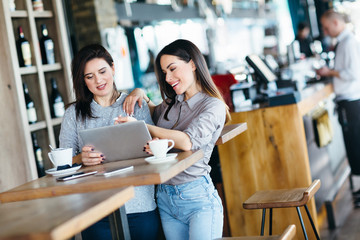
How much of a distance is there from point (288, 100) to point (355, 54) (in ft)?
5.33

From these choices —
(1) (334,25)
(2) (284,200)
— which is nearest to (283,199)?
(2) (284,200)

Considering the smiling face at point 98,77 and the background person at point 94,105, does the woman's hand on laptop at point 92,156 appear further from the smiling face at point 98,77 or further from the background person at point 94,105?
the smiling face at point 98,77

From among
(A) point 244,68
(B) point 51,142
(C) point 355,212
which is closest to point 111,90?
(B) point 51,142

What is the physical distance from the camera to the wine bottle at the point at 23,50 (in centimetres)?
346

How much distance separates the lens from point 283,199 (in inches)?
104

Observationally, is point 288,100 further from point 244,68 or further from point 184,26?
point 184,26

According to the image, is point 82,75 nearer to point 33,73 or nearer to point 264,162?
point 33,73

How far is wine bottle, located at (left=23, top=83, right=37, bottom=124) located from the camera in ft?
11.2

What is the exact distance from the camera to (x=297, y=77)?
512cm

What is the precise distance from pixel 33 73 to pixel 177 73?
149cm

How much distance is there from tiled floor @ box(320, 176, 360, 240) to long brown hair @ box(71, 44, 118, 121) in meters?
2.16

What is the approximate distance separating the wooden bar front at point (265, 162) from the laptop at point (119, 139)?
1.46m

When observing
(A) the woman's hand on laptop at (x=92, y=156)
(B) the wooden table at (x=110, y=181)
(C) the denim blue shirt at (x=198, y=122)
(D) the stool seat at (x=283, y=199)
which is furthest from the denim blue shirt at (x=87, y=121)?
(D) the stool seat at (x=283, y=199)

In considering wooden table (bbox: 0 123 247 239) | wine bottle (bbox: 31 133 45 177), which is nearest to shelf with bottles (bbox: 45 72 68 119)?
wine bottle (bbox: 31 133 45 177)
